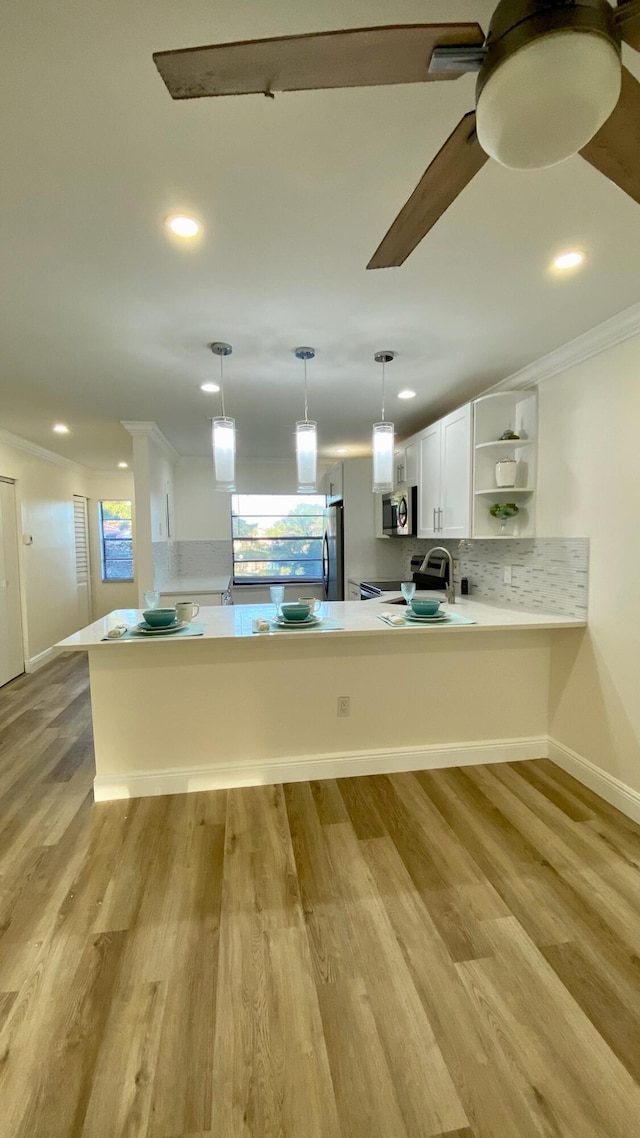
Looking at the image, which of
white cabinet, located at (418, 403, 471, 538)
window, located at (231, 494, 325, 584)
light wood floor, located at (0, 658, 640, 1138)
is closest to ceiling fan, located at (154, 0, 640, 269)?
light wood floor, located at (0, 658, 640, 1138)

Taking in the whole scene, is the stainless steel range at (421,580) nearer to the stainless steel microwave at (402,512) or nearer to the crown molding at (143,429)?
the stainless steel microwave at (402,512)

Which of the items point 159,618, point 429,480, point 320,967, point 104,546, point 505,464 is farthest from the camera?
point 104,546

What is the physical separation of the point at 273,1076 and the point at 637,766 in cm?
192

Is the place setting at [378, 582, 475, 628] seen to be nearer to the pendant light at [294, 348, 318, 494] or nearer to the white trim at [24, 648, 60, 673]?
the pendant light at [294, 348, 318, 494]

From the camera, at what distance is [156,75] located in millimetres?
992

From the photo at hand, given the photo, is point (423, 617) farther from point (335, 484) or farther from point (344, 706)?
point (335, 484)

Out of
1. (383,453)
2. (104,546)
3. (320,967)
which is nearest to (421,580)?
(383,453)

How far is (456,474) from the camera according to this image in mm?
3186

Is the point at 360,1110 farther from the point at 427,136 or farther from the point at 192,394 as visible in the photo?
the point at 192,394

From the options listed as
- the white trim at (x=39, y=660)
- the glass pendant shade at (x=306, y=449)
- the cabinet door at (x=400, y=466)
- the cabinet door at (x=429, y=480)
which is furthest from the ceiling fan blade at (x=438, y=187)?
the white trim at (x=39, y=660)

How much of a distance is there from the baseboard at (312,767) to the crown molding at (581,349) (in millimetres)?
2106

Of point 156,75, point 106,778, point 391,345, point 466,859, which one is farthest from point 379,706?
point 156,75

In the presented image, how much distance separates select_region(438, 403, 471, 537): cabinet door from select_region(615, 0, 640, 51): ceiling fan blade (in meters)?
2.28

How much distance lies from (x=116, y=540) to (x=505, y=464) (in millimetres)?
5788
